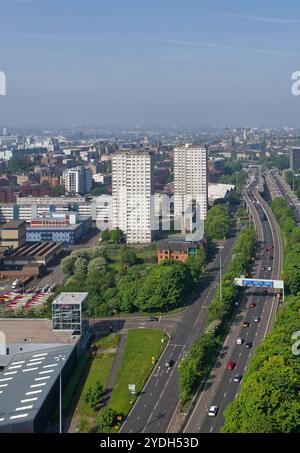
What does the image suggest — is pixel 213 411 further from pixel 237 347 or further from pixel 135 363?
pixel 237 347

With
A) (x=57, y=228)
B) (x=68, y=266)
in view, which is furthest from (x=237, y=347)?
(x=57, y=228)

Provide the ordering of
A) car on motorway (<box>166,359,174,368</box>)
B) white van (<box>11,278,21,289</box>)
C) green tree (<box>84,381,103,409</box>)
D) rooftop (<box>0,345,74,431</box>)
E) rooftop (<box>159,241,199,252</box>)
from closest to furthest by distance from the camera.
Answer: rooftop (<box>0,345,74,431</box>) → green tree (<box>84,381,103,409</box>) → car on motorway (<box>166,359,174,368</box>) → white van (<box>11,278,21,289</box>) → rooftop (<box>159,241,199,252</box>)

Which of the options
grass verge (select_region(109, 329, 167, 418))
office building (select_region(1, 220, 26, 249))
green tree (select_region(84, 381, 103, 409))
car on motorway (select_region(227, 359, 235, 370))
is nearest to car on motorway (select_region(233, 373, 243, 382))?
car on motorway (select_region(227, 359, 235, 370))

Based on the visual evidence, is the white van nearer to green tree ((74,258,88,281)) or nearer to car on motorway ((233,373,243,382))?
green tree ((74,258,88,281))

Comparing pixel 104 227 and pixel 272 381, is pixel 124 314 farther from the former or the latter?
pixel 104 227

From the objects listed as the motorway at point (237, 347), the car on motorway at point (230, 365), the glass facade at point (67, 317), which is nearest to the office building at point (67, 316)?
the glass facade at point (67, 317)

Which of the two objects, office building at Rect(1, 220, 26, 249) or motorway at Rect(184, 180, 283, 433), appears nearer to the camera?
motorway at Rect(184, 180, 283, 433)

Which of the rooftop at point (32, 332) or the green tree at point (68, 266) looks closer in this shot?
the rooftop at point (32, 332)

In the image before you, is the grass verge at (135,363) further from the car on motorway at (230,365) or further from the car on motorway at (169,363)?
the car on motorway at (230,365)
